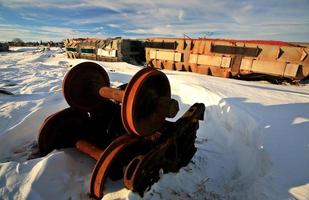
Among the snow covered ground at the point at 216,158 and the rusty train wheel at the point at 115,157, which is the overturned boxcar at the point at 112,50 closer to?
the snow covered ground at the point at 216,158

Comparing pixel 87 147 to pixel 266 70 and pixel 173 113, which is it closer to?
pixel 173 113

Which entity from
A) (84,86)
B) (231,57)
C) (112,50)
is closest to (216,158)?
(84,86)

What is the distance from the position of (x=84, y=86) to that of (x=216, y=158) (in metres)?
2.31

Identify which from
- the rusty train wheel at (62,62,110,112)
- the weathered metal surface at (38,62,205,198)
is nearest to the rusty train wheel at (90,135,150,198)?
the weathered metal surface at (38,62,205,198)

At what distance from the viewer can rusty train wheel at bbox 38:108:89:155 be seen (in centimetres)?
321

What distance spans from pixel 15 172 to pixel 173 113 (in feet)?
6.12

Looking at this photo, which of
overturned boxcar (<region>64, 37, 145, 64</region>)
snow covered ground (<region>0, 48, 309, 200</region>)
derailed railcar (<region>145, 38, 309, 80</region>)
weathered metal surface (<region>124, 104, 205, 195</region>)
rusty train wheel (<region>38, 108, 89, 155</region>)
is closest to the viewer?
weathered metal surface (<region>124, 104, 205, 195</region>)

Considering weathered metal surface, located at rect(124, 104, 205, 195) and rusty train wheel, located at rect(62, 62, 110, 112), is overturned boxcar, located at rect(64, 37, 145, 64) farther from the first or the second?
weathered metal surface, located at rect(124, 104, 205, 195)

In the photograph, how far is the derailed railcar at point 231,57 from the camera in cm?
1027

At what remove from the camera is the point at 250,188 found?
9.05ft

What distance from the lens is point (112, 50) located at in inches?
671

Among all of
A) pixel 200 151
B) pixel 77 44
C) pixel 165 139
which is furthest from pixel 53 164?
pixel 77 44

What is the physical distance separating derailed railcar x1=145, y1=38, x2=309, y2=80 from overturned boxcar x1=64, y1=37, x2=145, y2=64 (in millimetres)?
1871

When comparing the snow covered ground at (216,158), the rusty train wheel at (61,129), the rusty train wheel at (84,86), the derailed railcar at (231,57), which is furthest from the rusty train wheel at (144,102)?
the derailed railcar at (231,57)
